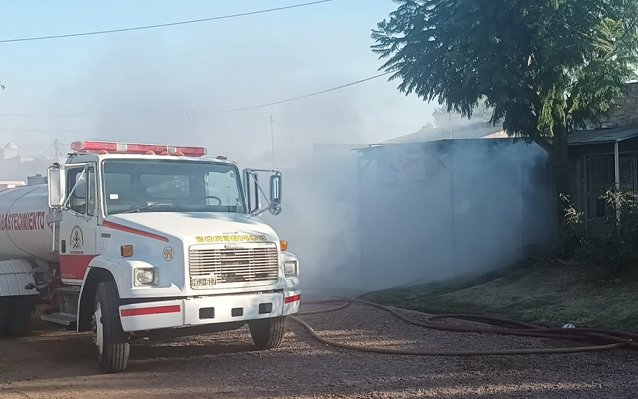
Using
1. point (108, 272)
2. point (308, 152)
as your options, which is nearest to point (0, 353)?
Result: point (108, 272)

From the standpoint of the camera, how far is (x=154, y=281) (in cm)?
725

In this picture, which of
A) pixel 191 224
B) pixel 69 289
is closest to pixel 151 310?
pixel 191 224

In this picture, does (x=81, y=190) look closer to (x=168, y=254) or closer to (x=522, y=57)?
(x=168, y=254)

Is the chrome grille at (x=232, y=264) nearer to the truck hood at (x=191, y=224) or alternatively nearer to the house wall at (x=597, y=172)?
the truck hood at (x=191, y=224)

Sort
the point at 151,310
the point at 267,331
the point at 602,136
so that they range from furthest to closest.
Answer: the point at 602,136, the point at 267,331, the point at 151,310

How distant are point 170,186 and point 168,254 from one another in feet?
4.57

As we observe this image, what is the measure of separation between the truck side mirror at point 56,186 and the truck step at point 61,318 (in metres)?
1.33

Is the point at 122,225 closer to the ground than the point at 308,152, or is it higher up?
closer to the ground

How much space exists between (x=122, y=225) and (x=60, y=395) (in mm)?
1870

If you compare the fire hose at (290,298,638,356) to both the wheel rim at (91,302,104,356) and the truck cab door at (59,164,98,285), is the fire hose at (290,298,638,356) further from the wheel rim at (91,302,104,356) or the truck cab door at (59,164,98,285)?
the truck cab door at (59,164,98,285)

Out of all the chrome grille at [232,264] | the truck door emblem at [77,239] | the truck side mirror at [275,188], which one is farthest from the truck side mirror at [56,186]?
the truck side mirror at [275,188]

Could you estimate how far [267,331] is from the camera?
27.7 ft

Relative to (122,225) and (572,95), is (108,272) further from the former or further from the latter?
(572,95)

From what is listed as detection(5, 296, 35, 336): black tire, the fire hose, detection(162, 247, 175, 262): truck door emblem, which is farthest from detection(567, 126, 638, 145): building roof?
detection(5, 296, 35, 336): black tire
